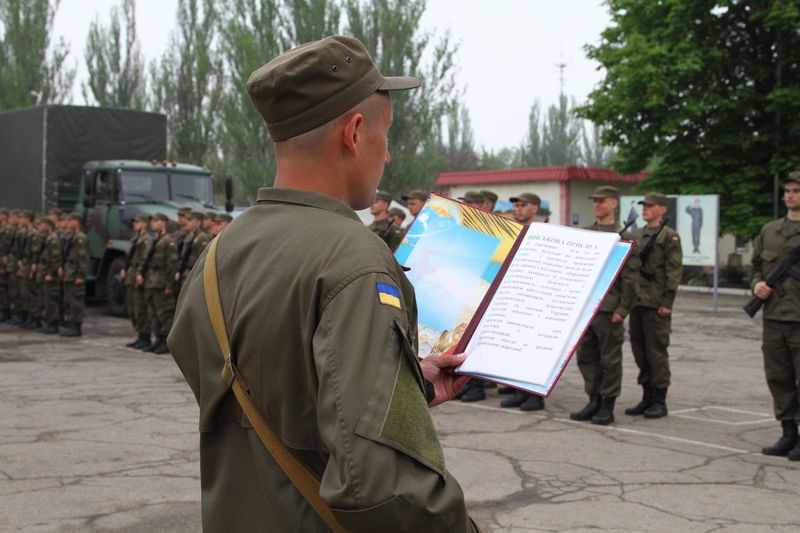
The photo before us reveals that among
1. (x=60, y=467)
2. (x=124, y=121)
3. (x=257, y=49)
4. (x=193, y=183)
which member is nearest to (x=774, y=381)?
(x=60, y=467)

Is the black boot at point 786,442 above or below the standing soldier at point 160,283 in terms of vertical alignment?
below

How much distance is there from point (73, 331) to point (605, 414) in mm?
9287

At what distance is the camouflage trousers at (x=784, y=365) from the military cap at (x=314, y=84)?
592 cm

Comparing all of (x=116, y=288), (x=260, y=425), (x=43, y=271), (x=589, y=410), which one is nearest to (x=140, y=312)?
(x=43, y=271)

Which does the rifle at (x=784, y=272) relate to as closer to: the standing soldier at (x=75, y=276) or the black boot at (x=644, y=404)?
the black boot at (x=644, y=404)

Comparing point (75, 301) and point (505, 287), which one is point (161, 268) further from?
point (505, 287)

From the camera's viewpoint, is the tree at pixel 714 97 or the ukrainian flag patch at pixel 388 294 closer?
the ukrainian flag patch at pixel 388 294

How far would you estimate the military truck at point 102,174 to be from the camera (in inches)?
625

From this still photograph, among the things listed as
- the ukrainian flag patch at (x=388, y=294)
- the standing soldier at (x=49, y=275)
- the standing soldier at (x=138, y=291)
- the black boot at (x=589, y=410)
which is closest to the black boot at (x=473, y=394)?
the black boot at (x=589, y=410)

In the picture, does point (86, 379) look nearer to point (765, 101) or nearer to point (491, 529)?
point (491, 529)

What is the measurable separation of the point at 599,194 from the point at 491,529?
13.9ft

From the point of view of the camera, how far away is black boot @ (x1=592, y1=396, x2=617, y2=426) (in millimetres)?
7766

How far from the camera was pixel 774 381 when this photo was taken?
688cm

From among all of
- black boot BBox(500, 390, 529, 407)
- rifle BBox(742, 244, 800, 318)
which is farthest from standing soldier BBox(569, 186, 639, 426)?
rifle BBox(742, 244, 800, 318)
